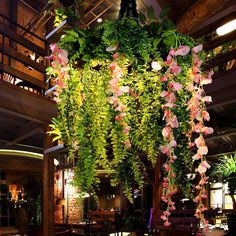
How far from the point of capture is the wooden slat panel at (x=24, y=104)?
5.90 meters

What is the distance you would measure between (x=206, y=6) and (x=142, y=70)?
1.85m

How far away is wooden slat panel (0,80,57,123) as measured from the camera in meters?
5.90

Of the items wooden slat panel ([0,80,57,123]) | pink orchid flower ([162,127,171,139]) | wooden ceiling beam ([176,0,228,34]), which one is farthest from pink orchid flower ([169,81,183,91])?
wooden slat panel ([0,80,57,123])

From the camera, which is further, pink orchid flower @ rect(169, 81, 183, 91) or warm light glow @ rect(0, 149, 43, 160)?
warm light glow @ rect(0, 149, 43, 160)

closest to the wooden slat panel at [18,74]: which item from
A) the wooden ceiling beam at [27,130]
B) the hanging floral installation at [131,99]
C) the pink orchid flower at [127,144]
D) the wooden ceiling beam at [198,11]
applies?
the wooden ceiling beam at [27,130]

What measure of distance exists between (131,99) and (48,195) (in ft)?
15.7

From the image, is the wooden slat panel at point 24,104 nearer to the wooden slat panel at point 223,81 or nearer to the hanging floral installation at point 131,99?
the wooden slat panel at point 223,81

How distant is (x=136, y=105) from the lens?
2.49m

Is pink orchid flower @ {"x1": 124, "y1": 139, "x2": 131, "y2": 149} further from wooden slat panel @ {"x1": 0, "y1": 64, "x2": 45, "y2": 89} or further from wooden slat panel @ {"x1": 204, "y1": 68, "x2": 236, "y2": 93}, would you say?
wooden slat panel @ {"x1": 0, "y1": 64, "x2": 45, "y2": 89}

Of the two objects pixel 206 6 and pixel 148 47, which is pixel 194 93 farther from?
pixel 206 6

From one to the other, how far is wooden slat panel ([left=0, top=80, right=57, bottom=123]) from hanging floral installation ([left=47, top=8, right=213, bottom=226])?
12.5 ft

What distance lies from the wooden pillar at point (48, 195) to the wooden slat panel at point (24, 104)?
0.48 metres

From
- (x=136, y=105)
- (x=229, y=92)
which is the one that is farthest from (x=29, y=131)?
(x=136, y=105)

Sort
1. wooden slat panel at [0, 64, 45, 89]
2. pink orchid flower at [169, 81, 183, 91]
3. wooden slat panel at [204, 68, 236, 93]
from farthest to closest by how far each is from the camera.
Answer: wooden slat panel at [0, 64, 45, 89] → wooden slat panel at [204, 68, 236, 93] → pink orchid flower at [169, 81, 183, 91]
